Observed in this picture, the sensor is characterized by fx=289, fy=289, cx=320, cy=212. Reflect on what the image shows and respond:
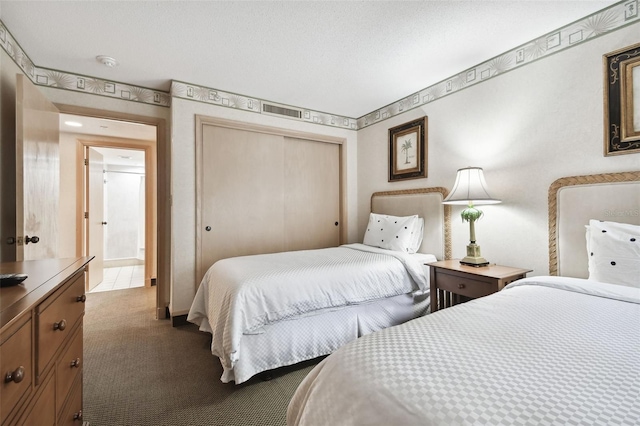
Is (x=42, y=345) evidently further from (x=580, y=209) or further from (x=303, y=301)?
(x=580, y=209)

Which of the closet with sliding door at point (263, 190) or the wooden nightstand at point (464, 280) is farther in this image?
the closet with sliding door at point (263, 190)

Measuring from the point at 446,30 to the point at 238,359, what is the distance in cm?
268

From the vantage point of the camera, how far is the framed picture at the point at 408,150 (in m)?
3.15

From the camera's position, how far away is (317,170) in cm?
390

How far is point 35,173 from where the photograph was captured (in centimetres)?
209

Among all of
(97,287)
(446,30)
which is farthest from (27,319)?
(97,287)

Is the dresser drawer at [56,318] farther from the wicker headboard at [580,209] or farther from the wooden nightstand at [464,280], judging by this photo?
the wicker headboard at [580,209]

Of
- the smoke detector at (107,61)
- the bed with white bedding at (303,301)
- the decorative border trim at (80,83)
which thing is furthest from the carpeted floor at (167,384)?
the smoke detector at (107,61)

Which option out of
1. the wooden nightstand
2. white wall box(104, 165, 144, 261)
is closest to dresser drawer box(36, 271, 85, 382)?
the wooden nightstand

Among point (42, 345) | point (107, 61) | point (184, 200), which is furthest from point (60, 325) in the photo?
point (107, 61)

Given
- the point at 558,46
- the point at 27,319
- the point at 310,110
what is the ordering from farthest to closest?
1. the point at 310,110
2. the point at 558,46
3. the point at 27,319

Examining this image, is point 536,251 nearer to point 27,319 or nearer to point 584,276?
point 584,276

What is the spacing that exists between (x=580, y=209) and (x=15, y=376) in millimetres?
2835

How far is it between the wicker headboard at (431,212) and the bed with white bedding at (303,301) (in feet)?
0.04
